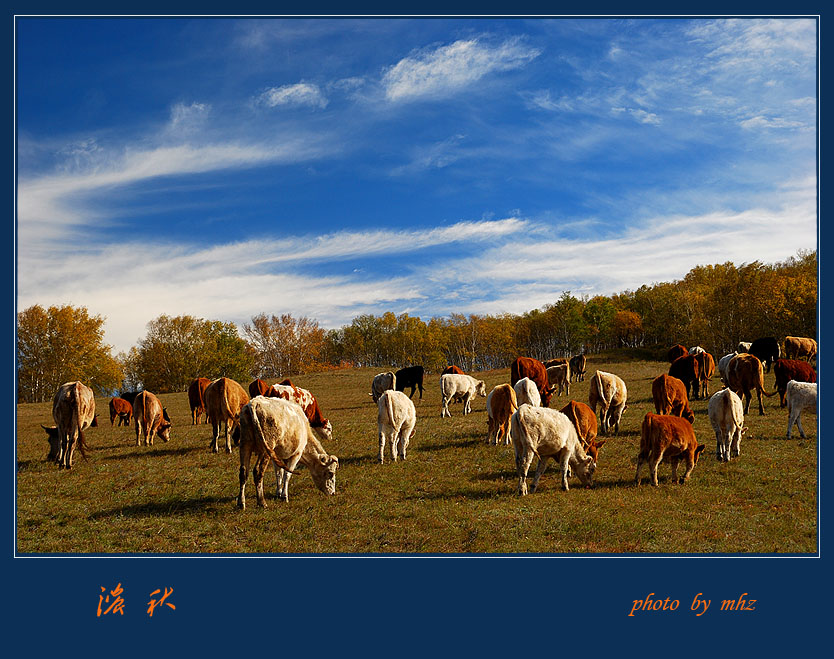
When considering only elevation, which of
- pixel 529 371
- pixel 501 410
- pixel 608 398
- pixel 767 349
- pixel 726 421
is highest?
pixel 767 349

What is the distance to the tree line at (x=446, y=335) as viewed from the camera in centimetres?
3644

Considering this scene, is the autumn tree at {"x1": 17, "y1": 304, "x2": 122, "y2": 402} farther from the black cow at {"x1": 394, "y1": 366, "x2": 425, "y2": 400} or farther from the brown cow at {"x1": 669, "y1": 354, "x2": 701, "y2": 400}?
the brown cow at {"x1": 669, "y1": 354, "x2": 701, "y2": 400}

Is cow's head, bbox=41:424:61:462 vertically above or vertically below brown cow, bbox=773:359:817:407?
below

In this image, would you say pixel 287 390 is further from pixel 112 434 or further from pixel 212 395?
pixel 112 434

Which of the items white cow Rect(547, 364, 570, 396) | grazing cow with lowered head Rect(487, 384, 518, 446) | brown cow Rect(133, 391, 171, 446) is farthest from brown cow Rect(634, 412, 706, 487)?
white cow Rect(547, 364, 570, 396)

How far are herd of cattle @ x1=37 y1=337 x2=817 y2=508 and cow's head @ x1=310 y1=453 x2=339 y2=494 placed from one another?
0.9 inches

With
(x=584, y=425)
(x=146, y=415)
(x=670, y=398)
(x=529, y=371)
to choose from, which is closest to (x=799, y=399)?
(x=670, y=398)

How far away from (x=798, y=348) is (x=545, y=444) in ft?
93.7

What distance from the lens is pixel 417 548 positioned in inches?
333

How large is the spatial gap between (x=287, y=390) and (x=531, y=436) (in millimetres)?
9746

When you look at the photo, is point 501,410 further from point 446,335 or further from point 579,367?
A: point 446,335

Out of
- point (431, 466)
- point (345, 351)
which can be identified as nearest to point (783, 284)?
point (431, 466)

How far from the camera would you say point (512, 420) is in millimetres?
11312

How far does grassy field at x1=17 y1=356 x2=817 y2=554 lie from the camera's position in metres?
8.73
